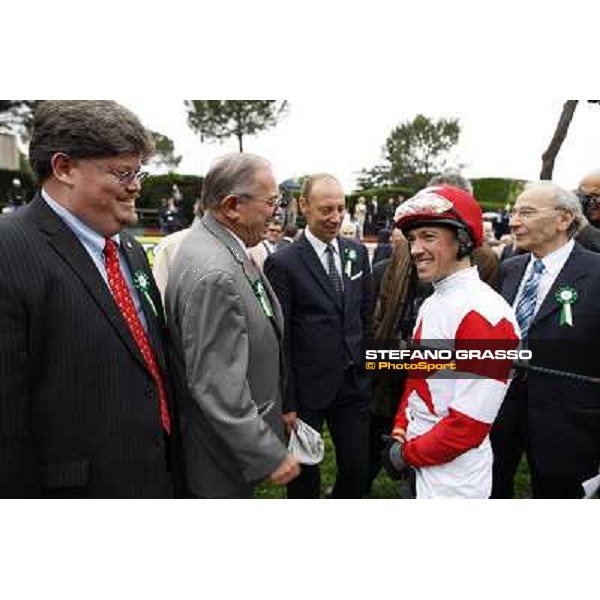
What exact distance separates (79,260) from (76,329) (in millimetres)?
182

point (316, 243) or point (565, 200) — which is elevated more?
point (565, 200)

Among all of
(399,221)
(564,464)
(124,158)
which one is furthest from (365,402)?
(124,158)

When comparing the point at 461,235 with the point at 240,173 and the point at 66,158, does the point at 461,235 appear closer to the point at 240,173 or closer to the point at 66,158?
the point at 240,173

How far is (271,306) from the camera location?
211 cm

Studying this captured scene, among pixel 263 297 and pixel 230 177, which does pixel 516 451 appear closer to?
pixel 263 297

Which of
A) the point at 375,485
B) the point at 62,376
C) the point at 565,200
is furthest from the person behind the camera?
the point at 375,485

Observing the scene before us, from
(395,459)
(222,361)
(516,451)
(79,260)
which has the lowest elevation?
(516,451)

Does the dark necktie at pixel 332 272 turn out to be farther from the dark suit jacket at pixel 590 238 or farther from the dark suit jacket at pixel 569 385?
the dark suit jacket at pixel 590 238

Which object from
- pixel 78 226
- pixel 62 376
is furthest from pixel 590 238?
pixel 62 376

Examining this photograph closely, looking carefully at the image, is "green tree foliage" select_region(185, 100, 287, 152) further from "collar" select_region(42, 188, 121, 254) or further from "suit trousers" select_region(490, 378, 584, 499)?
"suit trousers" select_region(490, 378, 584, 499)

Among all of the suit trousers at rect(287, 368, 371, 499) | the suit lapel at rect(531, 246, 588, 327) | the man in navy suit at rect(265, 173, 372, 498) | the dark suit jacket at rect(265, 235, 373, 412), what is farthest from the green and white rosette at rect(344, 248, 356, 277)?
the suit lapel at rect(531, 246, 588, 327)

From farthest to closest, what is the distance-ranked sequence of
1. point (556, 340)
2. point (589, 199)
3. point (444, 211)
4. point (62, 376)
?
point (589, 199)
point (556, 340)
point (444, 211)
point (62, 376)

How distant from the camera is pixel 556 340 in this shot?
2.48m

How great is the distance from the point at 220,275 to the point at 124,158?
44 cm
